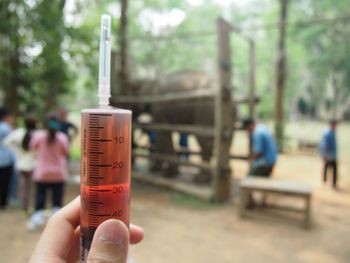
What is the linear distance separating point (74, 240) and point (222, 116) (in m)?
4.95

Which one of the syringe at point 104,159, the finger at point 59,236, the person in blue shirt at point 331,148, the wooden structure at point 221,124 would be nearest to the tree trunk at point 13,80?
the wooden structure at point 221,124

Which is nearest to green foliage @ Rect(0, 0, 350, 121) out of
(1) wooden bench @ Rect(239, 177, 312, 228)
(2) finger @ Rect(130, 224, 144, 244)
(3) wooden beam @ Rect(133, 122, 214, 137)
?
(3) wooden beam @ Rect(133, 122, 214, 137)

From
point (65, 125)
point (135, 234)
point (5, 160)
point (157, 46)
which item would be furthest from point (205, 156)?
point (157, 46)

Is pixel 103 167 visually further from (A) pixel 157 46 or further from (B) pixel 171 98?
(A) pixel 157 46

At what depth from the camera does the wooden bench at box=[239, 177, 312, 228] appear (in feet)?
15.8

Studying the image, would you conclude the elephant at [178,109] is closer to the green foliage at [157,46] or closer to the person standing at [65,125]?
the green foliage at [157,46]

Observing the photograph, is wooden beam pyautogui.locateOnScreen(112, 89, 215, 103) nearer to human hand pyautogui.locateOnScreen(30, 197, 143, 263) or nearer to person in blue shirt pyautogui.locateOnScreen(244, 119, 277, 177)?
person in blue shirt pyautogui.locateOnScreen(244, 119, 277, 177)

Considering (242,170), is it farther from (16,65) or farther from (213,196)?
(16,65)

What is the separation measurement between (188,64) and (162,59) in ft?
9.14

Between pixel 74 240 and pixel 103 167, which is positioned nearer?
pixel 103 167

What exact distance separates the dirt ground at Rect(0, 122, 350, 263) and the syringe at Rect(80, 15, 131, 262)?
2.97 metres

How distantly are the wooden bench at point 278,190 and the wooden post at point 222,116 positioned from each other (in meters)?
0.63

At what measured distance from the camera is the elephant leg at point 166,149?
745cm

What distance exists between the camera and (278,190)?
486cm
